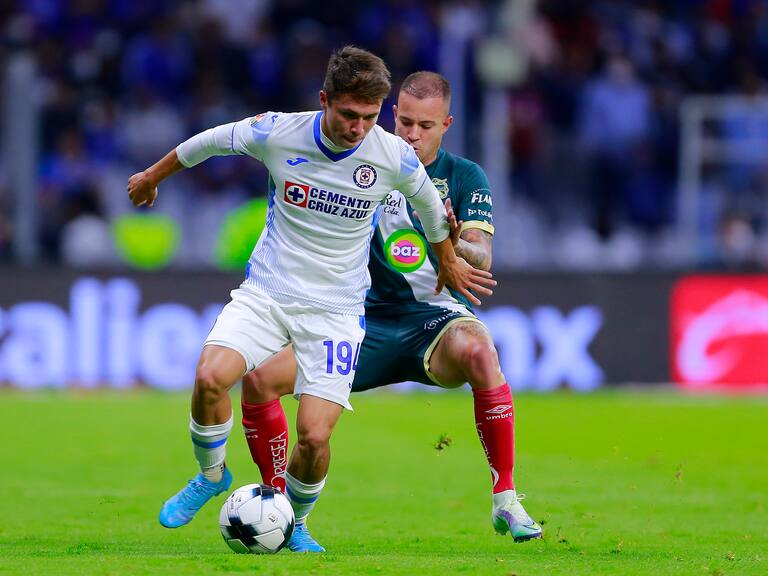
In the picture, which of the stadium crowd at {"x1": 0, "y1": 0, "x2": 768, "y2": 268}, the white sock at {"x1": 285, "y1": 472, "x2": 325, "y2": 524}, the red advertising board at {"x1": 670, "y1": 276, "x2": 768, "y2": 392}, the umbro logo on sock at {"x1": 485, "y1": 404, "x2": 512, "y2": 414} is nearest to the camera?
the white sock at {"x1": 285, "y1": 472, "x2": 325, "y2": 524}

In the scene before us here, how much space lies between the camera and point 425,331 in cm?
709

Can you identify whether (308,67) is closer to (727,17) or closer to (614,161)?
(614,161)

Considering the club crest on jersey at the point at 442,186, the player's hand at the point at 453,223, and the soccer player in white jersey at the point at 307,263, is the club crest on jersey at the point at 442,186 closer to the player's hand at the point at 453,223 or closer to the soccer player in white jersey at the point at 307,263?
the player's hand at the point at 453,223

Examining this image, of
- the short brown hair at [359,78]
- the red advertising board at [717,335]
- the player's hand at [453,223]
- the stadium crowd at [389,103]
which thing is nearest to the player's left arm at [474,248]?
the player's hand at [453,223]

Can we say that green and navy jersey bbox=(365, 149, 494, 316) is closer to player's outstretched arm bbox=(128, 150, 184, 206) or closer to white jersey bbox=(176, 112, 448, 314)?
white jersey bbox=(176, 112, 448, 314)

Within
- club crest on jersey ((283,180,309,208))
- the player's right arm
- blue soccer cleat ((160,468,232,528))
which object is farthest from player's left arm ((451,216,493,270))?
blue soccer cleat ((160,468,232,528))

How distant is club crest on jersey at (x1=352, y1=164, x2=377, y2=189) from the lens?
632cm

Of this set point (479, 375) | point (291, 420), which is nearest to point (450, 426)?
point (291, 420)

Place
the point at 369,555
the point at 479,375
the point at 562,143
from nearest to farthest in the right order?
the point at 369,555 < the point at 479,375 < the point at 562,143

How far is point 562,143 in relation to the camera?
16703 millimetres

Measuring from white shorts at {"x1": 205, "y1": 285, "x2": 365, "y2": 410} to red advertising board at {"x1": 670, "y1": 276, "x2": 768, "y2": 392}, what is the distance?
9393 millimetres

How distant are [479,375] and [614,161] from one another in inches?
410

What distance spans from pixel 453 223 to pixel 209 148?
116cm

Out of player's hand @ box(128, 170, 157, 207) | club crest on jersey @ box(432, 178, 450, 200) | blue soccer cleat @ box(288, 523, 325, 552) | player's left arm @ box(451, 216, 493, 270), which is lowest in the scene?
blue soccer cleat @ box(288, 523, 325, 552)
